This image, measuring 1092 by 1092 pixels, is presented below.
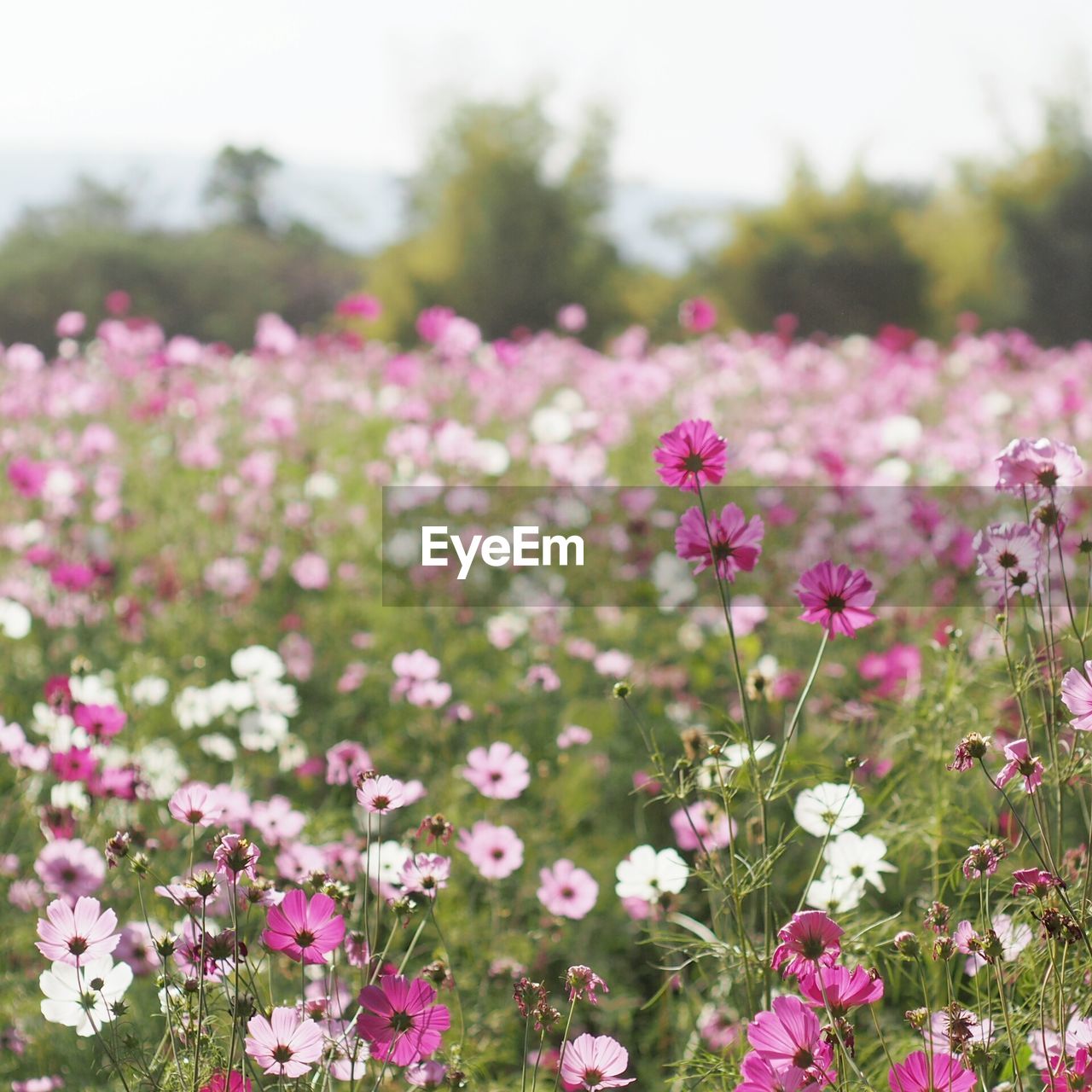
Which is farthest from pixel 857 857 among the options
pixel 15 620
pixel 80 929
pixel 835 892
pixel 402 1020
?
pixel 15 620

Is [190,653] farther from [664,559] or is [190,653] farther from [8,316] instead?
[8,316]

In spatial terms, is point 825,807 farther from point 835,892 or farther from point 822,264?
point 822,264

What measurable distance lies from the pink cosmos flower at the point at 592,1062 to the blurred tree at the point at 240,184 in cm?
967

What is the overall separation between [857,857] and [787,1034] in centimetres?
48

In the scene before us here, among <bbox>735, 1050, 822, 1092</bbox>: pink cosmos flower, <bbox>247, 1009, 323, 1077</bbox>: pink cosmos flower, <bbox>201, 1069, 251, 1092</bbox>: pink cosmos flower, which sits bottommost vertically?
<bbox>201, 1069, 251, 1092</bbox>: pink cosmos flower

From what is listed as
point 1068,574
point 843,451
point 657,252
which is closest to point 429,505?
point 843,451

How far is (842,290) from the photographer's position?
13969 mm

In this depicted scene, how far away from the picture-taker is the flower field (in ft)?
3.58

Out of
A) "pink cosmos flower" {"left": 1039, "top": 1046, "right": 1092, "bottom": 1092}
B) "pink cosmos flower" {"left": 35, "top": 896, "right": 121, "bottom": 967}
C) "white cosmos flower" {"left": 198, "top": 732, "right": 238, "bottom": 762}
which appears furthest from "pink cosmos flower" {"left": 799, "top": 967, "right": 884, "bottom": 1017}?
"white cosmos flower" {"left": 198, "top": 732, "right": 238, "bottom": 762}

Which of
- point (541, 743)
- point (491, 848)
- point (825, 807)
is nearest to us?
point (825, 807)

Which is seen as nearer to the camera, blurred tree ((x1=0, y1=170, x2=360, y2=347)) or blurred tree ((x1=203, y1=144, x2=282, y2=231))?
blurred tree ((x1=203, y1=144, x2=282, y2=231))

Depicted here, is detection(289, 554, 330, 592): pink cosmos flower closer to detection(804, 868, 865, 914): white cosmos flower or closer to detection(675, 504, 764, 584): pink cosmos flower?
detection(804, 868, 865, 914): white cosmos flower

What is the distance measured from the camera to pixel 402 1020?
1.05 m

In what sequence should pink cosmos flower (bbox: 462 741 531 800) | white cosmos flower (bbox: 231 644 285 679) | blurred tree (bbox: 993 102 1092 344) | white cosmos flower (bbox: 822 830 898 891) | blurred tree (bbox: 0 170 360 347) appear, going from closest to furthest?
white cosmos flower (bbox: 822 830 898 891), pink cosmos flower (bbox: 462 741 531 800), white cosmos flower (bbox: 231 644 285 679), blurred tree (bbox: 0 170 360 347), blurred tree (bbox: 993 102 1092 344)
